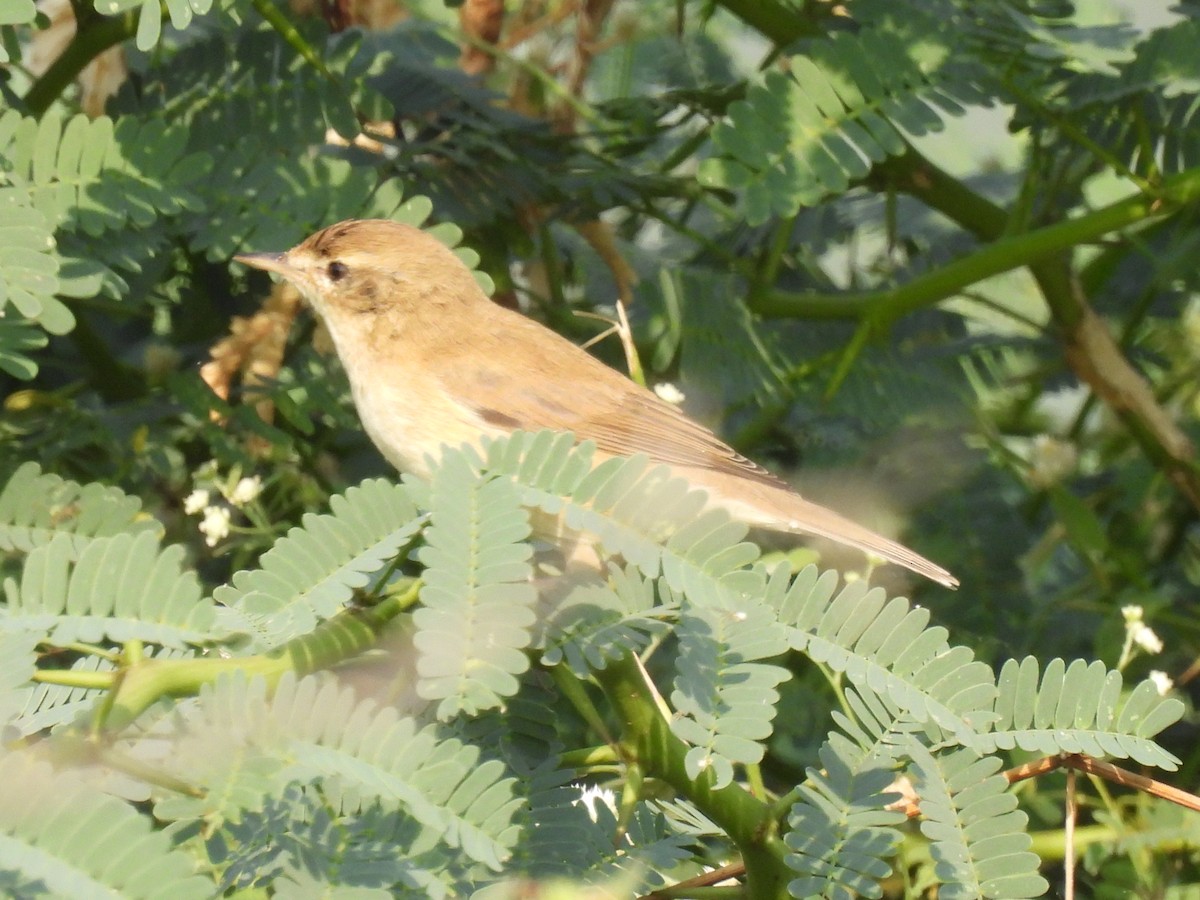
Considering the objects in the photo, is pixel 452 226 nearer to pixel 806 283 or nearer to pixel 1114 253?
pixel 806 283

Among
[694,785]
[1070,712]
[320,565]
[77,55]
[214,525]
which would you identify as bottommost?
[214,525]

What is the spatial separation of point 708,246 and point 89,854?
7.50ft

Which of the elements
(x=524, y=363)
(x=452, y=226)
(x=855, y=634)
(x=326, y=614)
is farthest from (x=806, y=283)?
(x=326, y=614)

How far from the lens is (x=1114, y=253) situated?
12.7 feet

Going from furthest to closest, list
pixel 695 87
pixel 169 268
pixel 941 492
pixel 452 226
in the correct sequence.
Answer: pixel 695 87 → pixel 941 492 → pixel 169 268 → pixel 452 226

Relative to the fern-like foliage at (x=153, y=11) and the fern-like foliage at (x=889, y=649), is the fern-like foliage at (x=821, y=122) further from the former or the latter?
the fern-like foliage at (x=889, y=649)

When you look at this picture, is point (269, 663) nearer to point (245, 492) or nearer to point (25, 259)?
point (25, 259)

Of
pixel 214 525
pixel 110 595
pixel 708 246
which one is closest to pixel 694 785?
pixel 110 595

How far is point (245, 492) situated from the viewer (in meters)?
2.82

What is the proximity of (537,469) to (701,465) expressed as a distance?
1344 millimetres

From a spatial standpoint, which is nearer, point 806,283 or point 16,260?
point 16,260

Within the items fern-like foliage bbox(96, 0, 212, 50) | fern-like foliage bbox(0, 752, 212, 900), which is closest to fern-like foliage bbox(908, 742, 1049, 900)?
fern-like foliage bbox(0, 752, 212, 900)

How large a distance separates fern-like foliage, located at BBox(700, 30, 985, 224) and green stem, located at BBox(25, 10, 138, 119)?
1.11 metres

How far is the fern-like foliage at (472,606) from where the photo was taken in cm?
164
